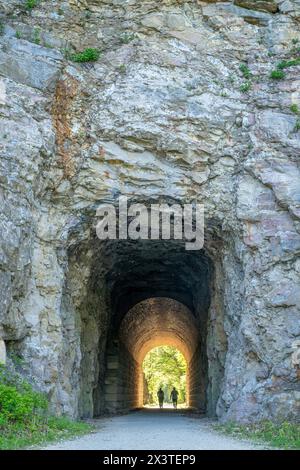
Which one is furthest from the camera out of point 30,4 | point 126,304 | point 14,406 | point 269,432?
point 126,304

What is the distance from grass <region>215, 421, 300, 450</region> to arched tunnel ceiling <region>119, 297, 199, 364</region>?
11.9 metres

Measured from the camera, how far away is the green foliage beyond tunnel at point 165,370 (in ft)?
139

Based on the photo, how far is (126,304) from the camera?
21.3 m

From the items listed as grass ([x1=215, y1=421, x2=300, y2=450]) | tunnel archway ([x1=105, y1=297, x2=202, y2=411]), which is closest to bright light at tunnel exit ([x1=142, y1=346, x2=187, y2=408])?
tunnel archway ([x1=105, y1=297, x2=202, y2=411])

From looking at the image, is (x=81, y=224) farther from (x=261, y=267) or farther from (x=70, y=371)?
(x=261, y=267)

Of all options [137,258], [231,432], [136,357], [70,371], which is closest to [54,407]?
[70,371]

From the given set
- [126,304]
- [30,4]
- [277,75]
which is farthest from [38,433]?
[126,304]

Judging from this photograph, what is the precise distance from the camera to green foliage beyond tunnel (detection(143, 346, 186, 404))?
1673 inches

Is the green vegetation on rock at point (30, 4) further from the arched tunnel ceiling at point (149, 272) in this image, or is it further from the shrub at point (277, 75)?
the shrub at point (277, 75)

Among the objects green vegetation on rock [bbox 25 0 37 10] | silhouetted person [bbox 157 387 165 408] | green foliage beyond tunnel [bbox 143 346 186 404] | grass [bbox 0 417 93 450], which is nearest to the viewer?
grass [bbox 0 417 93 450]

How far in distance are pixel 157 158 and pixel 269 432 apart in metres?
6.50

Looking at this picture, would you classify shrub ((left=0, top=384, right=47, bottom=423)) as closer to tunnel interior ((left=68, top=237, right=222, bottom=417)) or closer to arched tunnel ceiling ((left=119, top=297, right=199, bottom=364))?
tunnel interior ((left=68, top=237, right=222, bottom=417))

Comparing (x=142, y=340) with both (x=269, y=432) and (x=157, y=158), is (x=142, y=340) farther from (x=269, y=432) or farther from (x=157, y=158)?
(x=269, y=432)

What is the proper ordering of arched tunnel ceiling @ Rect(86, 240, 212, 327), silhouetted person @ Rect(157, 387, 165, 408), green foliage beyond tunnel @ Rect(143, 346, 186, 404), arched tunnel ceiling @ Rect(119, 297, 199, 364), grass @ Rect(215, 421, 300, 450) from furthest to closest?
green foliage beyond tunnel @ Rect(143, 346, 186, 404), silhouetted person @ Rect(157, 387, 165, 408), arched tunnel ceiling @ Rect(119, 297, 199, 364), arched tunnel ceiling @ Rect(86, 240, 212, 327), grass @ Rect(215, 421, 300, 450)
